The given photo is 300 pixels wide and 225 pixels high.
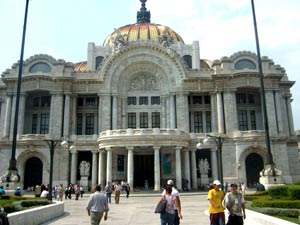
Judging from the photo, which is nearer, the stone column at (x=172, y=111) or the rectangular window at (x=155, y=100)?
the stone column at (x=172, y=111)

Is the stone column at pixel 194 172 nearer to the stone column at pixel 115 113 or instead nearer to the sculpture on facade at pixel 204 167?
the sculpture on facade at pixel 204 167

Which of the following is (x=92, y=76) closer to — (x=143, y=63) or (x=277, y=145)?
(x=143, y=63)

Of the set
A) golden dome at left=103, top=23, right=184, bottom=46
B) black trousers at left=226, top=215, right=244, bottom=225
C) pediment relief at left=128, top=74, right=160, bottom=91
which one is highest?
golden dome at left=103, top=23, right=184, bottom=46

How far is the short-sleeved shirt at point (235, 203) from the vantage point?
35.4ft

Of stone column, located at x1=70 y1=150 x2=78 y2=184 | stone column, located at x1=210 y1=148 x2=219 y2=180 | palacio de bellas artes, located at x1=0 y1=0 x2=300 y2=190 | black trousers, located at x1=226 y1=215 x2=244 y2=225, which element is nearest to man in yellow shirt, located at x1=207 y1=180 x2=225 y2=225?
black trousers, located at x1=226 y1=215 x2=244 y2=225

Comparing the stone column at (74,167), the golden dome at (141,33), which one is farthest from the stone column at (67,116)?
the golden dome at (141,33)

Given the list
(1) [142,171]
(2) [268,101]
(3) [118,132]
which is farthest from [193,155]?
(2) [268,101]

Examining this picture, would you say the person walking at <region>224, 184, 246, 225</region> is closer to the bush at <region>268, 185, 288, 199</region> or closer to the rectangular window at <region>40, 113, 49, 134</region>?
the bush at <region>268, 185, 288, 199</region>

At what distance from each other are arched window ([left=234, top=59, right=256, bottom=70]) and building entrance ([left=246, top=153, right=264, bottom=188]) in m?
14.4

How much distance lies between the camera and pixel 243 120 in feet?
177

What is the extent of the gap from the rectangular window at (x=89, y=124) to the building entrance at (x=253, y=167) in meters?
26.3

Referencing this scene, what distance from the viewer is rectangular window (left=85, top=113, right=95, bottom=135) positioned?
54.7 m

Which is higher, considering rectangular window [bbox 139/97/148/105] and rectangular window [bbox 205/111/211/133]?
rectangular window [bbox 139/97/148/105]

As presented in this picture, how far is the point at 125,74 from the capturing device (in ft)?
182
